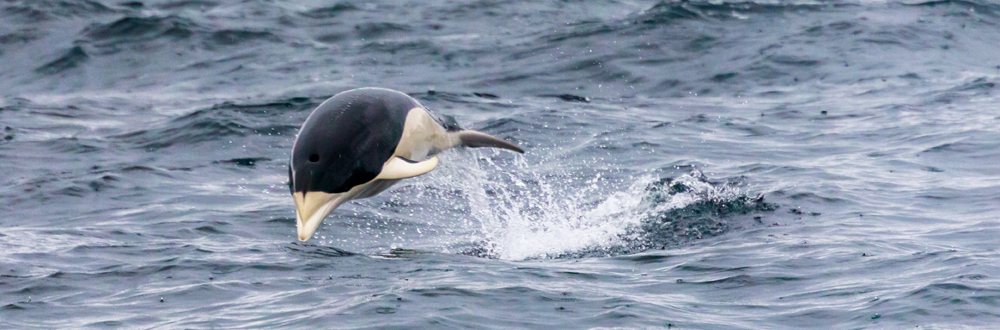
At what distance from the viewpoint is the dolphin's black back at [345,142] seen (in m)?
5.40

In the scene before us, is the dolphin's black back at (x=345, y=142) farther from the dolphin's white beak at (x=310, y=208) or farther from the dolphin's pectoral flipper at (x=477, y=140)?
the dolphin's pectoral flipper at (x=477, y=140)

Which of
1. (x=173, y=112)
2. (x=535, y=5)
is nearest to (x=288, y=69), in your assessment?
(x=173, y=112)

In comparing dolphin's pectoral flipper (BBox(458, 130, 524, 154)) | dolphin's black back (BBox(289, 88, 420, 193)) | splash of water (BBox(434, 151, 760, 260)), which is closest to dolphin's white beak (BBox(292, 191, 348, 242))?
dolphin's black back (BBox(289, 88, 420, 193))

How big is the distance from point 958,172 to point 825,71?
17.0ft

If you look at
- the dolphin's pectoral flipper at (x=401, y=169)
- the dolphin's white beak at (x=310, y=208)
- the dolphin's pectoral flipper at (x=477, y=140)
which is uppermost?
the dolphin's pectoral flipper at (x=401, y=169)

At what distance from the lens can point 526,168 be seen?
10898 millimetres

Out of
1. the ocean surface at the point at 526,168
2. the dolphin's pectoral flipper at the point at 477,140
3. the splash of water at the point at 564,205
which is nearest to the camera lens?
the ocean surface at the point at 526,168

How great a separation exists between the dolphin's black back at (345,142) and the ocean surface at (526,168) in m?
0.95

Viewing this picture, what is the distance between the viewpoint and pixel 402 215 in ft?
30.9

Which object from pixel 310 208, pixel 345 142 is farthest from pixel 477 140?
pixel 310 208

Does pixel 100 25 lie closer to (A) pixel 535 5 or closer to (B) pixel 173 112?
(B) pixel 173 112

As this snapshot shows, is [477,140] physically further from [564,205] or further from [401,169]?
[564,205]

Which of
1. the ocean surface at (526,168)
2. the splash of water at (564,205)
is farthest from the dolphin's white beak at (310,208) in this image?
the splash of water at (564,205)

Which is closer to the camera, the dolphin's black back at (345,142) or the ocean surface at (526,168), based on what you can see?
the dolphin's black back at (345,142)
